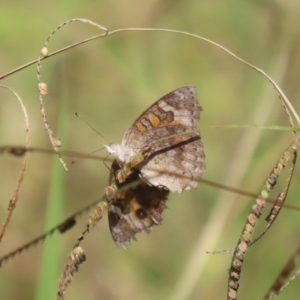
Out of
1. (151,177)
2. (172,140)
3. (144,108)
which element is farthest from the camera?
(144,108)

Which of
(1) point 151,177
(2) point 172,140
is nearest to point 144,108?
(2) point 172,140

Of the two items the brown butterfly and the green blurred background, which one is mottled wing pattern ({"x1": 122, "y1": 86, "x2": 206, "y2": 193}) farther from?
the green blurred background

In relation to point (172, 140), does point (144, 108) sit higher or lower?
higher

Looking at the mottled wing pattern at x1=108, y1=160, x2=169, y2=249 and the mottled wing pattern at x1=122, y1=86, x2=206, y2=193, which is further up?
the mottled wing pattern at x1=122, y1=86, x2=206, y2=193

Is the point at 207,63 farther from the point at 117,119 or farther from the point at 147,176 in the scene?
the point at 147,176

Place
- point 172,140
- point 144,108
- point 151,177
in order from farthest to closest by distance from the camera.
Answer: point 144,108 < point 172,140 < point 151,177

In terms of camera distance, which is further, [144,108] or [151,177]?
[144,108]

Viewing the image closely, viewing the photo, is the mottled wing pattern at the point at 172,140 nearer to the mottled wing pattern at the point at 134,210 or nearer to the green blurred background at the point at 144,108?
the mottled wing pattern at the point at 134,210

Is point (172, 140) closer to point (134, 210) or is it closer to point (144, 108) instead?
point (134, 210)

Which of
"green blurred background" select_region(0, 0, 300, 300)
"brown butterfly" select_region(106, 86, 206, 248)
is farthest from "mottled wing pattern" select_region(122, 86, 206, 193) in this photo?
"green blurred background" select_region(0, 0, 300, 300)

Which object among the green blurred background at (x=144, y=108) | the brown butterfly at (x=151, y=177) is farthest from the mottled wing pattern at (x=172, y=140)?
the green blurred background at (x=144, y=108)
